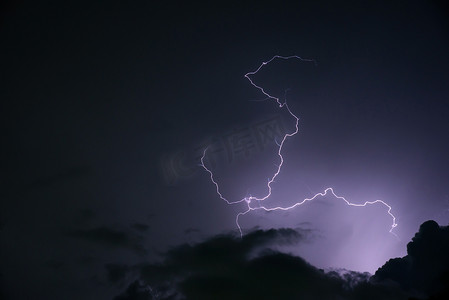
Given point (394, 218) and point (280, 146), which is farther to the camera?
point (394, 218)

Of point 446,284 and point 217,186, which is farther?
point 446,284

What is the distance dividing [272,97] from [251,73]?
172cm

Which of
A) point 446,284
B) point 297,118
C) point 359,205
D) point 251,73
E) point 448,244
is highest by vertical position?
point 251,73

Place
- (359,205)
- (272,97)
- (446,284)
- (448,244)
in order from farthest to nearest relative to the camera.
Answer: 1. (448,244)
2. (446,284)
3. (359,205)
4. (272,97)

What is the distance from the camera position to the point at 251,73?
15.8 metres

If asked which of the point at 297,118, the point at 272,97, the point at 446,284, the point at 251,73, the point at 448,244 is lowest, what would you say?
the point at 446,284

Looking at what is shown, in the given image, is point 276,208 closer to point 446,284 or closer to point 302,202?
point 302,202

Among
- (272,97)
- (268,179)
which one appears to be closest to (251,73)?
(272,97)

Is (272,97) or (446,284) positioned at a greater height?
(272,97)

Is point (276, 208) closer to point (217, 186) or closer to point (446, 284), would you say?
point (217, 186)

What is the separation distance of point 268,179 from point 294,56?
6.86 m

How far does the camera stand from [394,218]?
17828mm

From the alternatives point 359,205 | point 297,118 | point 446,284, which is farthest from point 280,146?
point 446,284

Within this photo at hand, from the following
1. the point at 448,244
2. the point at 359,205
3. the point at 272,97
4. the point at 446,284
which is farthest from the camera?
the point at 448,244
